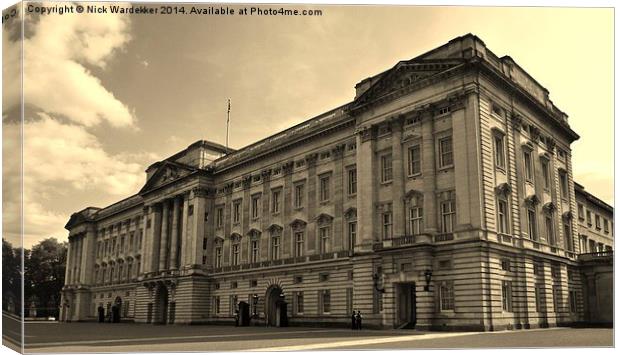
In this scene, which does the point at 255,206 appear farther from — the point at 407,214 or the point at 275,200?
the point at 407,214

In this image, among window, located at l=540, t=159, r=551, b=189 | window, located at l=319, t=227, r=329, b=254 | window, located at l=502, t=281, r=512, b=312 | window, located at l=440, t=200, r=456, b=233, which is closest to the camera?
window, located at l=502, t=281, r=512, b=312

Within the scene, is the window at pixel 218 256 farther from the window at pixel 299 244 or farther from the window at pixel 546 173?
the window at pixel 546 173

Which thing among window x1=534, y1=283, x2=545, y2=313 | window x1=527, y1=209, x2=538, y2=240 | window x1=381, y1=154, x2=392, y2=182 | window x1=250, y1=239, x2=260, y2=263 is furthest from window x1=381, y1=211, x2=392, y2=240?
window x1=250, y1=239, x2=260, y2=263

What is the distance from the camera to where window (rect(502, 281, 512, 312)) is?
3756cm

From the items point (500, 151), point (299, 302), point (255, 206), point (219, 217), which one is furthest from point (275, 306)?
point (500, 151)

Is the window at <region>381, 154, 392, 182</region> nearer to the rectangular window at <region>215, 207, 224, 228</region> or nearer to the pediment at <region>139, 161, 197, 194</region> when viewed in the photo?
the rectangular window at <region>215, 207, 224, 228</region>

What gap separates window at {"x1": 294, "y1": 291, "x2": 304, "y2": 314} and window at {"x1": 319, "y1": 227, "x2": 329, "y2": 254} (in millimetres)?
4244

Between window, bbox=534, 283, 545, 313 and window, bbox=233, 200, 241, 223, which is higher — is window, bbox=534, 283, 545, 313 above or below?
below

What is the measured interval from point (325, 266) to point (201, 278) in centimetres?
1857

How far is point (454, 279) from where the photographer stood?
37188mm

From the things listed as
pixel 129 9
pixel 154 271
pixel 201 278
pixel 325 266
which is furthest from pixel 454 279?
pixel 154 271

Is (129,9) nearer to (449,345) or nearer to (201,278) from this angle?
(449,345)

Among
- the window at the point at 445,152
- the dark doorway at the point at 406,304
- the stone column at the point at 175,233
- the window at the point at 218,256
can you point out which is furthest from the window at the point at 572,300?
the stone column at the point at 175,233

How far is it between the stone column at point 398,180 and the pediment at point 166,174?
2962 centimetres
